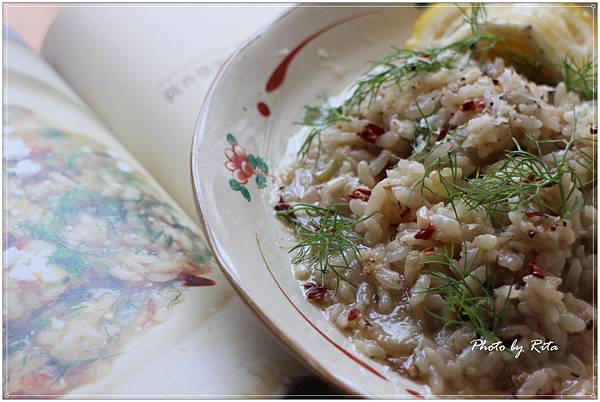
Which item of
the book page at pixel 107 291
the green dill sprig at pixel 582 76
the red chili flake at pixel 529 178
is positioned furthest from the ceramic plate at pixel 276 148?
the green dill sprig at pixel 582 76

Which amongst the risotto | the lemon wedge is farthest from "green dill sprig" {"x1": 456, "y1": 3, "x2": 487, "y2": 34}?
the risotto

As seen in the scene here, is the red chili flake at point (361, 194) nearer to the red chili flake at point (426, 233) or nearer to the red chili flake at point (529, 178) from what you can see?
the red chili flake at point (426, 233)

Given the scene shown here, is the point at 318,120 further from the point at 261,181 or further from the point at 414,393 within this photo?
the point at 414,393

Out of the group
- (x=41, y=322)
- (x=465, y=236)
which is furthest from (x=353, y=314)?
(x=41, y=322)

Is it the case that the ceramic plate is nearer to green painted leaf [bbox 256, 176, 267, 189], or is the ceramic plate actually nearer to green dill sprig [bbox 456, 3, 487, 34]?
green painted leaf [bbox 256, 176, 267, 189]

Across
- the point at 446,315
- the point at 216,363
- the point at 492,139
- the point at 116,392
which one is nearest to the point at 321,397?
the point at 216,363
